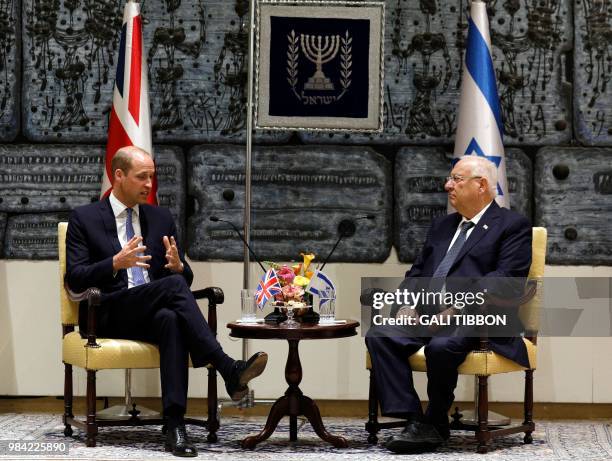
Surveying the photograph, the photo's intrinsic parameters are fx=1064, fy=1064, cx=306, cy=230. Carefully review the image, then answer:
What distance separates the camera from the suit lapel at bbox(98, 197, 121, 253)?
16.0 feet

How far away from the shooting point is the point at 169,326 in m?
4.55

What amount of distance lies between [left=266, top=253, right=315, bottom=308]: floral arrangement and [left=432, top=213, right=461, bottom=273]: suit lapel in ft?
2.03

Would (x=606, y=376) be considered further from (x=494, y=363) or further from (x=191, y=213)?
(x=191, y=213)

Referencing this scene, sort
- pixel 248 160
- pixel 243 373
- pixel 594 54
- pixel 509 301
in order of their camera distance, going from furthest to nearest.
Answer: pixel 594 54
pixel 248 160
pixel 509 301
pixel 243 373

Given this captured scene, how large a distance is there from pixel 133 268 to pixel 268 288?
0.65m

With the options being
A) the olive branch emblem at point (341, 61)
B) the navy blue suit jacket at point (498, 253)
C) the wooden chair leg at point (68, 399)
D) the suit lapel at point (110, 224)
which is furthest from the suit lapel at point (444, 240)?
the wooden chair leg at point (68, 399)

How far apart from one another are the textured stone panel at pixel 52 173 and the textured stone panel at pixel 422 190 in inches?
64.5

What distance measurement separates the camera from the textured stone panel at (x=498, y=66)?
18.7ft

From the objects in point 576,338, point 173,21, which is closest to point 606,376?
point 576,338

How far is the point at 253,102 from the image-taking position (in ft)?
18.8

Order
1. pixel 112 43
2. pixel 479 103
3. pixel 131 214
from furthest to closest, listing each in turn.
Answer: pixel 112 43
pixel 479 103
pixel 131 214

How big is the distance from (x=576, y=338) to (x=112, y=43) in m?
2.97

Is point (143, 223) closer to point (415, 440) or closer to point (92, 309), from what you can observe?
point (92, 309)

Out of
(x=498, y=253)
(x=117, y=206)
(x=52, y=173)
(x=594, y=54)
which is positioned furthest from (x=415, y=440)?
(x=52, y=173)
